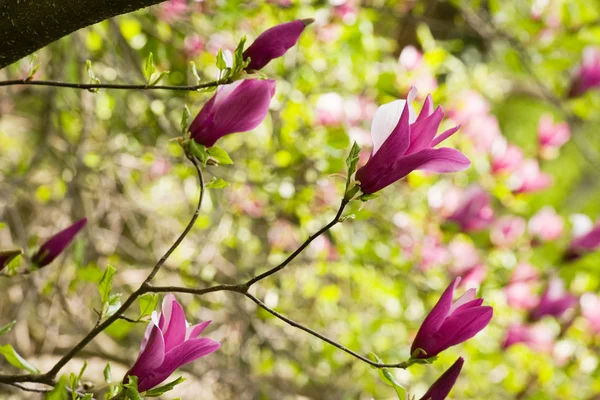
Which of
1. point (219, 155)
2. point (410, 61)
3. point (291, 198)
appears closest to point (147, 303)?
point (219, 155)

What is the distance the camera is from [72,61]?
1.58m

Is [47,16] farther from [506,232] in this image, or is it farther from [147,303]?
[506,232]

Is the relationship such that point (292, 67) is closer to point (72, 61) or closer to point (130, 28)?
point (130, 28)

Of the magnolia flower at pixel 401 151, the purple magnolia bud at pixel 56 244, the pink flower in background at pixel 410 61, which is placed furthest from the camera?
the pink flower in background at pixel 410 61

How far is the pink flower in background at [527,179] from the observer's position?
1.96 m

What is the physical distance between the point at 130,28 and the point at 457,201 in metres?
1.01

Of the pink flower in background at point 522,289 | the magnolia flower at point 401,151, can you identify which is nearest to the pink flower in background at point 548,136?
the pink flower in background at point 522,289

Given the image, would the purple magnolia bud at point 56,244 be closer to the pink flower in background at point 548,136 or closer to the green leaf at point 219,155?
the green leaf at point 219,155

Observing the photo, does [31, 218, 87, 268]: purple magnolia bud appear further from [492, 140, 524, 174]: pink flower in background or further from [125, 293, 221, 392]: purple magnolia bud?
[492, 140, 524, 174]: pink flower in background

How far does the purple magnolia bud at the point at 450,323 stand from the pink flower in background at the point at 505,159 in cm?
137

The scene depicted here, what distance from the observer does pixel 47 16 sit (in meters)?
0.53

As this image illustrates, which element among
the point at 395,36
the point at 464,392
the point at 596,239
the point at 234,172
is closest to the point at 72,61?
the point at 234,172

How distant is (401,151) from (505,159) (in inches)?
55.8

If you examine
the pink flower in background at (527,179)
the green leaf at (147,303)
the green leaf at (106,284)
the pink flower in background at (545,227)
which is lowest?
the pink flower in background at (545,227)
